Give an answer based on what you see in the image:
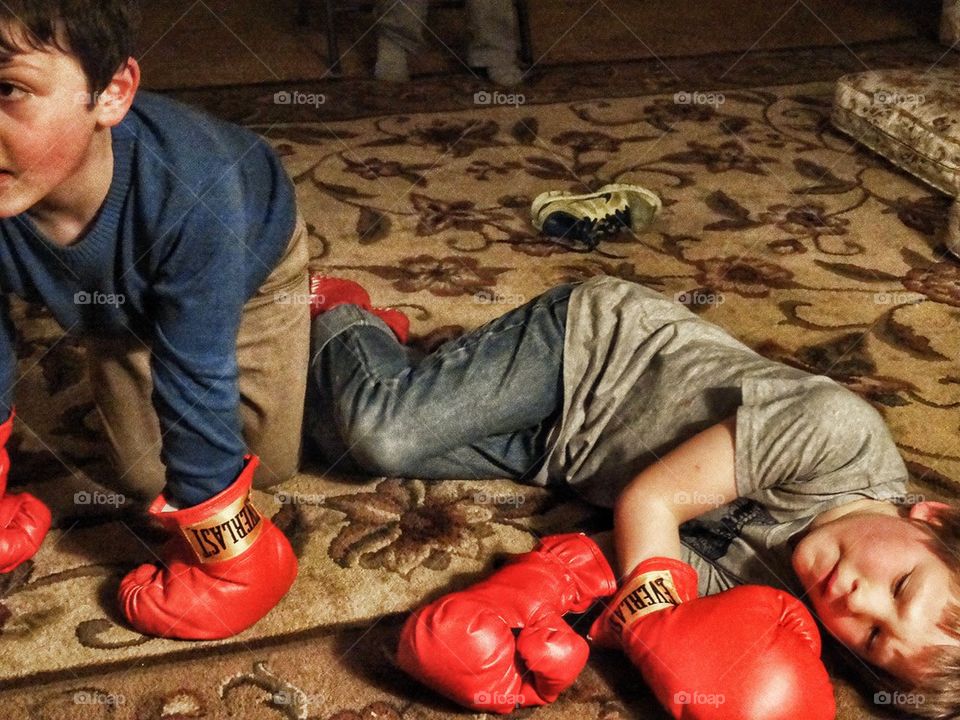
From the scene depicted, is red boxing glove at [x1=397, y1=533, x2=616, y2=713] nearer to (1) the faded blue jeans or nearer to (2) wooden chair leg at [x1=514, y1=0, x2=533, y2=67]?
(1) the faded blue jeans

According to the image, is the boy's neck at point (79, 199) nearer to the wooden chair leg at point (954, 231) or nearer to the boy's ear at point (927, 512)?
the boy's ear at point (927, 512)

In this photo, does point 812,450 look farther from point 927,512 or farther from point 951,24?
point 951,24

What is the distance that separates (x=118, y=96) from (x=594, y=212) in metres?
0.82

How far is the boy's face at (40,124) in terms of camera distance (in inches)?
22.7

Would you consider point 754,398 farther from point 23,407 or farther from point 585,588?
point 23,407

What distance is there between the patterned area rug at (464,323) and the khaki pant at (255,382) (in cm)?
5

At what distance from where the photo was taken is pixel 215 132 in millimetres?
727

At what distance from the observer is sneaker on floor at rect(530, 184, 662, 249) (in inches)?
53.6

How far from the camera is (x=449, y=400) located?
3.01 ft

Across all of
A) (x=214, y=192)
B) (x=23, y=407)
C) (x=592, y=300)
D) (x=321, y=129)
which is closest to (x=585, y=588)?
(x=592, y=300)

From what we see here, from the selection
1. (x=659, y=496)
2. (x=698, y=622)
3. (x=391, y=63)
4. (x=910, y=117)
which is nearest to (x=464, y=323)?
(x=659, y=496)

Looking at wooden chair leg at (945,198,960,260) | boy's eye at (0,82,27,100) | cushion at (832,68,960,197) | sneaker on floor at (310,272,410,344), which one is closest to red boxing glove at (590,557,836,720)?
sneaker on floor at (310,272,410,344)

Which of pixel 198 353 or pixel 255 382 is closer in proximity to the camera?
pixel 198 353

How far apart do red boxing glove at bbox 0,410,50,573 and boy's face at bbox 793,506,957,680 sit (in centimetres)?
63
